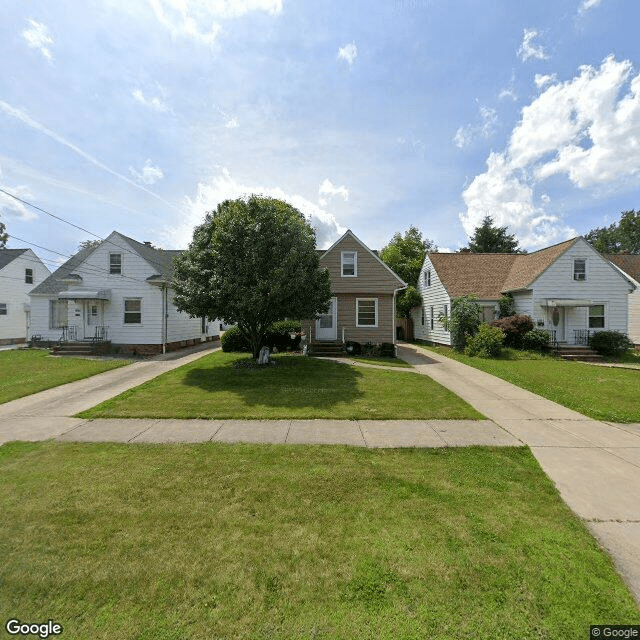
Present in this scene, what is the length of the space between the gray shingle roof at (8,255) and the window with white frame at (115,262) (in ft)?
40.2

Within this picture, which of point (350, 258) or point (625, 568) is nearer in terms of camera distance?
point (625, 568)

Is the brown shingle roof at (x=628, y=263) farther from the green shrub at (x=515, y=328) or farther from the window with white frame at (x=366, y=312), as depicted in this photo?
the window with white frame at (x=366, y=312)

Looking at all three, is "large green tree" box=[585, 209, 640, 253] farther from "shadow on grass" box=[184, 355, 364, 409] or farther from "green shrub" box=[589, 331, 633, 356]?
"shadow on grass" box=[184, 355, 364, 409]

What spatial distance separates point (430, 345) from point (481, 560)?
2289 centimetres

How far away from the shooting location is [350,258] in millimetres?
19609

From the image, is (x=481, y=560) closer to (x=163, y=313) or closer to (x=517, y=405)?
(x=517, y=405)

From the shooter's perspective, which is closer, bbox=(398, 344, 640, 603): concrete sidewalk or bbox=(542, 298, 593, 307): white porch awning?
bbox=(398, 344, 640, 603): concrete sidewalk

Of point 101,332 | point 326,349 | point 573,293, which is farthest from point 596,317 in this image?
point 101,332

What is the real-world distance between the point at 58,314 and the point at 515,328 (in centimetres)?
2807

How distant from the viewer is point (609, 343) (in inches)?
743

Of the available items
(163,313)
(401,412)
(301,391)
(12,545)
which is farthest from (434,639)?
(163,313)

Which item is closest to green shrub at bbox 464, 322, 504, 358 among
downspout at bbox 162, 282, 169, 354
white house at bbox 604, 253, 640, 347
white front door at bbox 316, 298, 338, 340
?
white front door at bbox 316, 298, 338, 340

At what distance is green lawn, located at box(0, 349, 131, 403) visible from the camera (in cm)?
986

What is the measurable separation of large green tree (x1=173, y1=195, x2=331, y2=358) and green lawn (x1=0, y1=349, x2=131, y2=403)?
14.5ft
